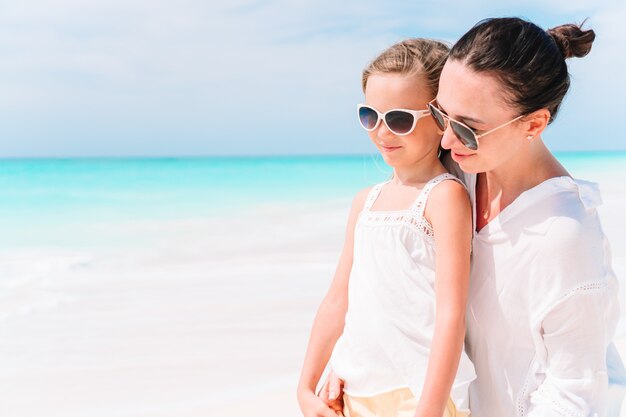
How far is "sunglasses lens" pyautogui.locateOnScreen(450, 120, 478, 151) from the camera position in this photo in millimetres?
2119

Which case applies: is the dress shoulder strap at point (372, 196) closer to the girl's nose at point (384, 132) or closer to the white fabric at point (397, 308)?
the white fabric at point (397, 308)

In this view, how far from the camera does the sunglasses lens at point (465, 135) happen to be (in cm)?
212

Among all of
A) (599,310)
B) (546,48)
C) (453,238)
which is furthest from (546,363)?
(546,48)

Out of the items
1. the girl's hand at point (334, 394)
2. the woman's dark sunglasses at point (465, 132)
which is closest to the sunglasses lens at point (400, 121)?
the woman's dark sunglasses at point (465, 132)

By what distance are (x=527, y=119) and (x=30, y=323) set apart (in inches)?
217

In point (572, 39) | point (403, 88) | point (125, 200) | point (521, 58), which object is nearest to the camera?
point (521, 58)

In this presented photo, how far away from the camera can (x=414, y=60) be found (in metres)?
2.27

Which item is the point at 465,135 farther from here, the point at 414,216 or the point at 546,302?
the point at 546,302

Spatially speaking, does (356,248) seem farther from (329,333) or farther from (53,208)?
(53,208)

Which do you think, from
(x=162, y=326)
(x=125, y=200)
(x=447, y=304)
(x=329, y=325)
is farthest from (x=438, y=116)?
(x=125, y=200)

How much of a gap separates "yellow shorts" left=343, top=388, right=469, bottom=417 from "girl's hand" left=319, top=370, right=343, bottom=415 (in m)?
0.07

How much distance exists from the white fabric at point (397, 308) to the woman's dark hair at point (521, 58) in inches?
13.1

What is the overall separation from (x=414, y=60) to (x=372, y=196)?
0.45 meters

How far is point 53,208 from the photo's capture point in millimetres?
18453
